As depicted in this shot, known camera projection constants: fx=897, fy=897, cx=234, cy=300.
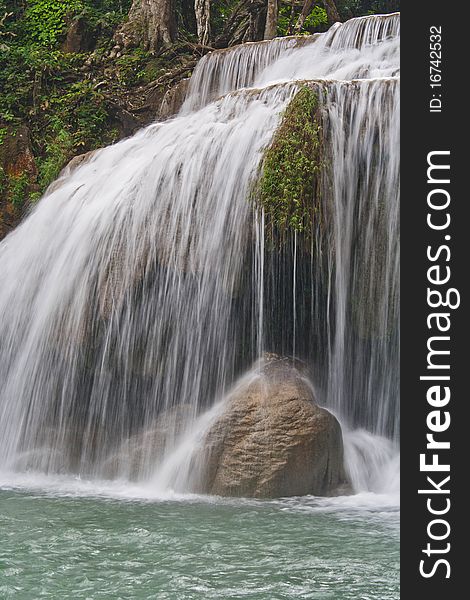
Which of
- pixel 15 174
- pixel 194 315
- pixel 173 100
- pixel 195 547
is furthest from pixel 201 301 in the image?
pixel 173 100

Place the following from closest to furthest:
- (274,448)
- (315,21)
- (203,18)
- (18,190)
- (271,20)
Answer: (274,448) → (18,190) → (271,20) → (203,18) → (315,21)

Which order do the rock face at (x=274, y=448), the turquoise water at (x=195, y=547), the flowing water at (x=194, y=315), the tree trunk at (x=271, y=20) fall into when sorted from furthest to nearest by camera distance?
the tree trunk at (x=271, y=20), the flowing water at (x=194, y=315), the rock face at (x=274, y=448), the turquoise water at (x=195, y=547)

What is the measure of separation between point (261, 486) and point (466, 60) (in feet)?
13.4

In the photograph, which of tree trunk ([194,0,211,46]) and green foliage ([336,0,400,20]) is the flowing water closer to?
tree trunk ([194,0,211,46])

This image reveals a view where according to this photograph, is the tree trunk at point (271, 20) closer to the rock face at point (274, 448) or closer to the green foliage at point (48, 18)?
the green foliage at point (48, 18)

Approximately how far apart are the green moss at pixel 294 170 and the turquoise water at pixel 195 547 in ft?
7.96

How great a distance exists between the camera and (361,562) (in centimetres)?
486

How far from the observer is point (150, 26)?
14930mm

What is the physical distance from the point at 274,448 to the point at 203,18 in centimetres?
1034

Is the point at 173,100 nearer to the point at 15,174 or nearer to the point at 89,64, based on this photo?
the point at 89,64

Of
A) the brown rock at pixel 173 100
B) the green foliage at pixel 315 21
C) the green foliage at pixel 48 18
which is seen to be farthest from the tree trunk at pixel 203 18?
the green foliage at pixel 315 21

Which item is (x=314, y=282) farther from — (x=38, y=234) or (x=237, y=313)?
(x=38, y=234)

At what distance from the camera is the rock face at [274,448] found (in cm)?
689

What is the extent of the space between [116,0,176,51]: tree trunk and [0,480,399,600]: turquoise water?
970 cm
